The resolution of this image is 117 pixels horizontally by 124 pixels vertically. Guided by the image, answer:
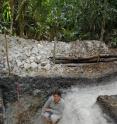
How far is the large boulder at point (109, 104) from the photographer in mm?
7592

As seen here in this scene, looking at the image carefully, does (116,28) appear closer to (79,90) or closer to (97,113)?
(79,90)

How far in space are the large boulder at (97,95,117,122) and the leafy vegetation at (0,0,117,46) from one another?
2.92 metres

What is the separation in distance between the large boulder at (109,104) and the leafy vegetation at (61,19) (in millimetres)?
2924

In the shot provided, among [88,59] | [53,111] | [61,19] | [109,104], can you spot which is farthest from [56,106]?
[61,19]

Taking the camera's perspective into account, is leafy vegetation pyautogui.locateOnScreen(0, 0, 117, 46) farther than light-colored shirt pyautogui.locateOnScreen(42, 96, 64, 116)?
Yes

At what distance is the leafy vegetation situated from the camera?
35.2ft

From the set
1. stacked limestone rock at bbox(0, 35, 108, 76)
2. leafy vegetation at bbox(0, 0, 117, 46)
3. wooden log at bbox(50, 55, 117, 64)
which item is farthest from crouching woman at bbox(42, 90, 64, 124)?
leafy vegetation at bbox(0, 0, 117, 46)

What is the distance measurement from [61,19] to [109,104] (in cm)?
456

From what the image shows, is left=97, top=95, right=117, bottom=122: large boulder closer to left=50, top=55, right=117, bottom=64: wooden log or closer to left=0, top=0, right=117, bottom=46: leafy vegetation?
left=50, top=55, right=117, bottom=64: wooden log

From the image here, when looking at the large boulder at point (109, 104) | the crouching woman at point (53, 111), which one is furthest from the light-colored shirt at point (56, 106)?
the large boulder at point (109, 104)

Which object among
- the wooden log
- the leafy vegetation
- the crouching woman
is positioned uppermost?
the leafy vegetation

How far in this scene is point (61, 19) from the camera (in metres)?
11.5

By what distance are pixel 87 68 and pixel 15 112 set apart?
2.43m

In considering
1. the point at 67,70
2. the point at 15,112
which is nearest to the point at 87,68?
the point at 67,70
